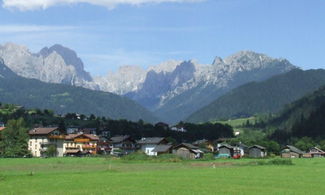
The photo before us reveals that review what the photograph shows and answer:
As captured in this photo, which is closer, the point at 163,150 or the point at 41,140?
the point at 163,150

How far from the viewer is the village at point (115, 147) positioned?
159 meters

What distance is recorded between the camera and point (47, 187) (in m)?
42.2

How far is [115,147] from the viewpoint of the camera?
190m

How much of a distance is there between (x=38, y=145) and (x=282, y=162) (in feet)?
332

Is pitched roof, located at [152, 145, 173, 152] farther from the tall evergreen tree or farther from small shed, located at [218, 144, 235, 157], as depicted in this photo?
the tall evergreen tree

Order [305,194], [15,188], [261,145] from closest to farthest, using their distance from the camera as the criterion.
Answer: [305,194] < [15,188] < [261,145]

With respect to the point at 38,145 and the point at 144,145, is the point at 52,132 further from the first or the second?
the point at 144,145

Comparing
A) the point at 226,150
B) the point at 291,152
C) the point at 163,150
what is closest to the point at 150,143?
the point at 163,150

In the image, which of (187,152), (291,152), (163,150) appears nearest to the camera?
(187,152)

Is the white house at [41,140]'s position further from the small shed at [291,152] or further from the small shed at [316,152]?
the small shed at [316,152]

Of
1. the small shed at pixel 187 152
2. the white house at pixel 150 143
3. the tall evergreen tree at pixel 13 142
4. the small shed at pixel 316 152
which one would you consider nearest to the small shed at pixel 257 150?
the small shed at pixel 316 152

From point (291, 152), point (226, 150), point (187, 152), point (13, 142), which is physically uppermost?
point (13, 142)

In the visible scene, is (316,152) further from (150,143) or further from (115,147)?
(115,147)

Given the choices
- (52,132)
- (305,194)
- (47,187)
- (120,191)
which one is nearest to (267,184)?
(305,194)
